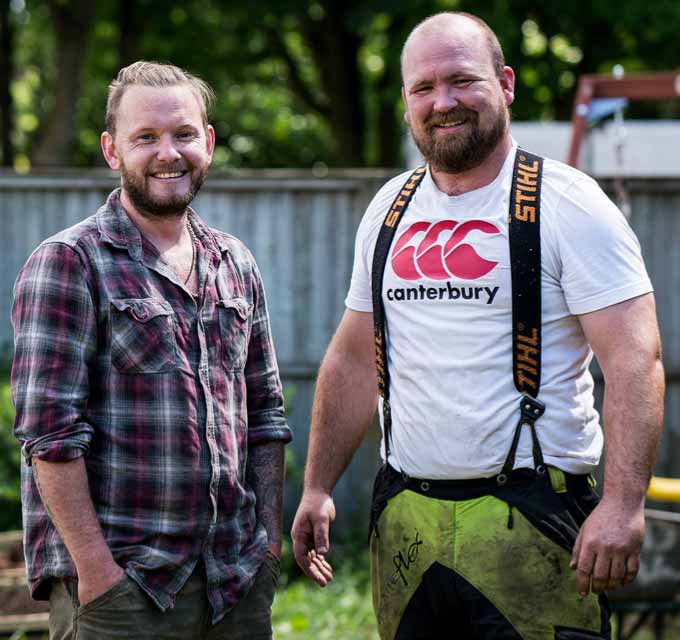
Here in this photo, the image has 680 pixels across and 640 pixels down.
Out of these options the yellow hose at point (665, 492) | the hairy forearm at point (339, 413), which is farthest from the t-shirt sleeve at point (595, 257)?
the yellow hose at point (665, 492)

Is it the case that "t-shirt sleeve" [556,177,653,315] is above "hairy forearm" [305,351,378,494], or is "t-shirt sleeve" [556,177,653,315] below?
above

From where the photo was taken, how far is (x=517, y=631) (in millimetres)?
2773

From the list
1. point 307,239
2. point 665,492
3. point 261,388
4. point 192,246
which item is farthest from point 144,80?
point 307,239

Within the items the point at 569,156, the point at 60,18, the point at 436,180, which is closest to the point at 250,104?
the point at 60,18

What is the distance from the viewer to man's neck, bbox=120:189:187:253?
2.78 m

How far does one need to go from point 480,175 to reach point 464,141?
0.35ft

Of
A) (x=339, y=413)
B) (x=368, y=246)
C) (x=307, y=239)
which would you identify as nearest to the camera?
(x=368, y=246)

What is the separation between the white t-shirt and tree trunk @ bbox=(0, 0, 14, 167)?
12.8 metres

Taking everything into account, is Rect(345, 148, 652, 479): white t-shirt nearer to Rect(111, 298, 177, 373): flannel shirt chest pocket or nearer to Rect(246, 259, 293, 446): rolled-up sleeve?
Rect(246, 259, 293, 446): rolled-up sleeve

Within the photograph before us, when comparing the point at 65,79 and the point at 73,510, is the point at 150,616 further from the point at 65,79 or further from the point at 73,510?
the point at 65,79

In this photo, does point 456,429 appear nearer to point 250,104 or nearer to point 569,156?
point 569,156

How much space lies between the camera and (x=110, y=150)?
280 centimetres

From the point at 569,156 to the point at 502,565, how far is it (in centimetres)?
493

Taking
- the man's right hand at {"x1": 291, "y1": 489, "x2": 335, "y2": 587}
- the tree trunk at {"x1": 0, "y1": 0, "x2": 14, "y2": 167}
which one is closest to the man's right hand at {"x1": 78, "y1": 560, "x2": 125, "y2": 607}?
the man's right hand at {"x1": 291, "y1": 489, "x2": 335, "y2": 587}
